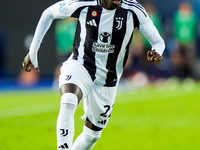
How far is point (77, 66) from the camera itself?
6293 millimetres

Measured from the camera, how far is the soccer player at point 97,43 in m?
6.14

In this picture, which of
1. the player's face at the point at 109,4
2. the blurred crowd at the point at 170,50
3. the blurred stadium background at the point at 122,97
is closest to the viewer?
the player's face at the point at 109,4

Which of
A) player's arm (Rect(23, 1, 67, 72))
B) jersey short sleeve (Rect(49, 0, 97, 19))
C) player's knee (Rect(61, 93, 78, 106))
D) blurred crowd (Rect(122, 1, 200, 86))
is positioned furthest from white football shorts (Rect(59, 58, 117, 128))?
blurred crowd (Rect(122, 1, 200, 86))

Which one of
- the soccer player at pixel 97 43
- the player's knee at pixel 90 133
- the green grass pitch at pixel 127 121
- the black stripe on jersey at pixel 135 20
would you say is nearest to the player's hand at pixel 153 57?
the soccer player at pixel 97 43

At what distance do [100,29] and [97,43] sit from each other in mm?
156

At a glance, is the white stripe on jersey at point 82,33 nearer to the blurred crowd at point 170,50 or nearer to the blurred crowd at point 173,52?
the blurred crowd at point 170,50

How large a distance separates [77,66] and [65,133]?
92 cm

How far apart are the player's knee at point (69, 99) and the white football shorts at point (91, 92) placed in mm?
255

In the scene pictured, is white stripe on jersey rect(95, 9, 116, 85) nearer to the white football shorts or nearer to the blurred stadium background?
the white football shorts

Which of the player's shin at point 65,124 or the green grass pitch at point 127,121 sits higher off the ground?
the player's shin at point 65,124

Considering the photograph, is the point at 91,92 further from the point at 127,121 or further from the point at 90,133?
the point at 127,121

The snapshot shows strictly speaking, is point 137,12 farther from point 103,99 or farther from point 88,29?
point 103,99

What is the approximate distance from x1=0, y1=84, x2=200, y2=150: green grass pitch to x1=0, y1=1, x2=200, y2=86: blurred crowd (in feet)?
5.88

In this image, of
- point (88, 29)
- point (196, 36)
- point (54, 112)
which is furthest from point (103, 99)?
point (196, 36)
